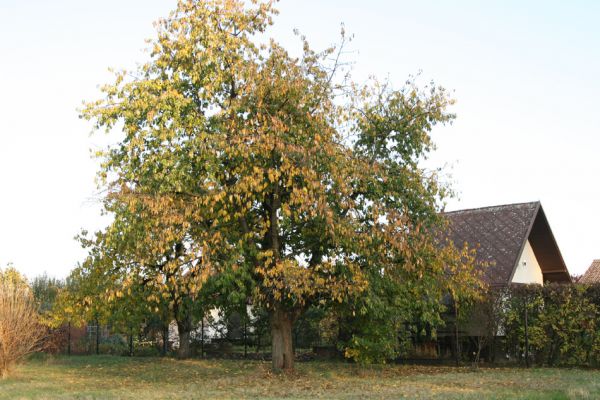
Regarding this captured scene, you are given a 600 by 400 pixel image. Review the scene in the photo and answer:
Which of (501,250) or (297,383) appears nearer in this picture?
(297,383)

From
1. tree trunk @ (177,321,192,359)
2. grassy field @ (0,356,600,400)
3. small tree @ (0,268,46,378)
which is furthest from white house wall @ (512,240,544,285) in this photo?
small tree @ (0,268,46,378)

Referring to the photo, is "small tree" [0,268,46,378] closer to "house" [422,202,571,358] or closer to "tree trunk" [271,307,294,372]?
"tree trunk" [271,307,294,372]

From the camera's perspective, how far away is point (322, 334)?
85.7 ft

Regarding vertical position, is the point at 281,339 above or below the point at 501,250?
below

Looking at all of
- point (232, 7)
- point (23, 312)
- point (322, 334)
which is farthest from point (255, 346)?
point (232, 7)

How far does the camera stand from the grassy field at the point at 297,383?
14172 mm

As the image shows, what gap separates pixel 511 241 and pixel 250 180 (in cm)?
1338

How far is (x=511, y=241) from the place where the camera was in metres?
25.6

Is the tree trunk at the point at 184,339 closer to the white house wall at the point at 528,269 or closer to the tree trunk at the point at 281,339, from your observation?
the tree trunk at the point at 281,339

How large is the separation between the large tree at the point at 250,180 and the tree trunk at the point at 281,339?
0.21ft

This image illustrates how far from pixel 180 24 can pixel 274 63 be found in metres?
2.63

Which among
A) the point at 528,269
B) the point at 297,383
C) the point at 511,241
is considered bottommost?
the point at 297,383

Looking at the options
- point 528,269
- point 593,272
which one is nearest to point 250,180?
point 528,269

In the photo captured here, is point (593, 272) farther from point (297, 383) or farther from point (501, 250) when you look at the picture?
point (297, 383)
